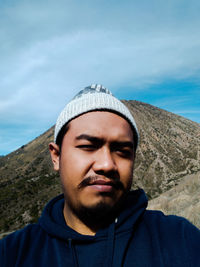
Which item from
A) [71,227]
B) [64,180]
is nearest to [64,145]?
[64,180]

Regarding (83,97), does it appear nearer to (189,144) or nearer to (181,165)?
(181,165)

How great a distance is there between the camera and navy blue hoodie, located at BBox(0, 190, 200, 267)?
1.45 meters

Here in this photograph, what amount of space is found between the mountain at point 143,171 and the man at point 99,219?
33.6m

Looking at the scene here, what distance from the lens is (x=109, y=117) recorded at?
1838 mm

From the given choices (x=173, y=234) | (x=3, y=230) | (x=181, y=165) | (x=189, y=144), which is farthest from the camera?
(x=189, y=144)

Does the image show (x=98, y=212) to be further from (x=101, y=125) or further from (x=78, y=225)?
(x=101, y=125)

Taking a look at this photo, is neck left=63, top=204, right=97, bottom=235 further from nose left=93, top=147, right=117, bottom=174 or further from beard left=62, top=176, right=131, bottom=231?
nose left=93, top=147, right=117, bottom=174

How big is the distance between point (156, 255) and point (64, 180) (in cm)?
94

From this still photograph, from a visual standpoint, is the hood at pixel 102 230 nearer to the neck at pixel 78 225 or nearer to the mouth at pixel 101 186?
the neck at pixel 78 225

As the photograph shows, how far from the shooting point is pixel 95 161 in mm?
1605

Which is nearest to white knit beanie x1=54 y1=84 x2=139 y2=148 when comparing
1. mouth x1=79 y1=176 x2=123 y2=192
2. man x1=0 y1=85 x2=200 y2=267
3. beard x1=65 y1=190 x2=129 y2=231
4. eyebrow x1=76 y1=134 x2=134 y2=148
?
man x1=0 y1=85 x2=200 y2=267

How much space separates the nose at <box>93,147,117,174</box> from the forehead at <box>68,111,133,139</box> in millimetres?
153

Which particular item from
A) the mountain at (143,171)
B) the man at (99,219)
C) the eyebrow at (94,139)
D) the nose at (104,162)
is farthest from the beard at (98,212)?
the mountain at (143,171)

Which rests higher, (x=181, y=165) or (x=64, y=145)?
(x=181, y=165)
